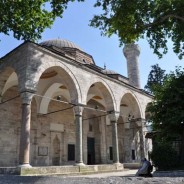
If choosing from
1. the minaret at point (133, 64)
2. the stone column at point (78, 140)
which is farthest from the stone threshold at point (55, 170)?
the minaret at point (133, 64)

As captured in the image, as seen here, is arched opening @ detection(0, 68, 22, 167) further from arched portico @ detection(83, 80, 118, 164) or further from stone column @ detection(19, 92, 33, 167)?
arched portico @ detection(83, 80, 118, 164)

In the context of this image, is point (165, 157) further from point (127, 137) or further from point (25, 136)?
point (127, 137)

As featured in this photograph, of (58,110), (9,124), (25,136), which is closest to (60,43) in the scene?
(58,110)

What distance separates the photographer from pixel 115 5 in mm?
9016

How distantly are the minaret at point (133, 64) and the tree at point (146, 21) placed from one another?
9588mm

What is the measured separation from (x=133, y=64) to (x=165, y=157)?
11.7 meters

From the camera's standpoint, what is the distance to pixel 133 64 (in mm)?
19938

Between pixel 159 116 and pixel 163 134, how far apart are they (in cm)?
74

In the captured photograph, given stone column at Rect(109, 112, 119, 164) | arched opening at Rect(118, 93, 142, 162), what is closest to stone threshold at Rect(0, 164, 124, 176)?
stone column at Rect(109, 112, 119, 164)

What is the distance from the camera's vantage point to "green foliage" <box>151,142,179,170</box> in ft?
30.1

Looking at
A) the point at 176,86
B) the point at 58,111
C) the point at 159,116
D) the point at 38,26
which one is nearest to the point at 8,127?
the point at 58,111

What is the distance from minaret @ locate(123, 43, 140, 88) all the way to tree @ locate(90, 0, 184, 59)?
9588 mm

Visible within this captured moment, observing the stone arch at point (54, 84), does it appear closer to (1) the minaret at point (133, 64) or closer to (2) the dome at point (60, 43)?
(2) the dome at point (60, 43)

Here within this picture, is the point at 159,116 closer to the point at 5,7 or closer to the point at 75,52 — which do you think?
the point at 5,7
